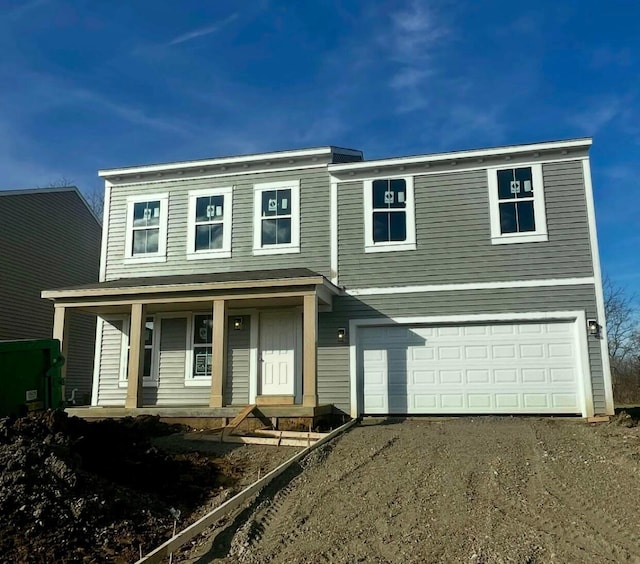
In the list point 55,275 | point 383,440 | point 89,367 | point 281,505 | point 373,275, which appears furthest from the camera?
point 89,367

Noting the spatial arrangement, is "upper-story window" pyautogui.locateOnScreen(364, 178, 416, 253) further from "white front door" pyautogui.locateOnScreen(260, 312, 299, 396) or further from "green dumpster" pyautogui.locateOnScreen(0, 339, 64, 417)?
"green dumpster" pyautogui.locateOnScreen(0, 339, 64, 417)

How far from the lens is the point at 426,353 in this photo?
447 inches

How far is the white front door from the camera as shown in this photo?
1201 centimetres

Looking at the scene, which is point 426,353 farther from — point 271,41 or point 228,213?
point 271,41

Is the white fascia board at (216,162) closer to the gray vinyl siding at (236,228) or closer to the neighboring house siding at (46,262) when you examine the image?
the gray vinyl siding at (236,228)

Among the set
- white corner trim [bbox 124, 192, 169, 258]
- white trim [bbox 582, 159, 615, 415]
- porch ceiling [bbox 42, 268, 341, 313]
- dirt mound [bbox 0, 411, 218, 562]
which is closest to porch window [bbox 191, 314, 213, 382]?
porch ceiling [bbox 42, 268, 341, 313]

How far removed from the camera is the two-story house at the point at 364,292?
10.9 metres

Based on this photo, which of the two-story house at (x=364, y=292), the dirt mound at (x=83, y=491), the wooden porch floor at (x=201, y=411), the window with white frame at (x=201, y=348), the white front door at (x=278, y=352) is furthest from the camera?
the window with white frame at (x=201, y=348)

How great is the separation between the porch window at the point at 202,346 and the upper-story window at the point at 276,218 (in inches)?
77.8

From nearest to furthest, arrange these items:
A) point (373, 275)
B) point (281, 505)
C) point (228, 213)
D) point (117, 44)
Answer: point (281, 505) < point (117, 44) < point (373, 275) < point (228, 213)

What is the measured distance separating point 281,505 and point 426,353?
21.7ft

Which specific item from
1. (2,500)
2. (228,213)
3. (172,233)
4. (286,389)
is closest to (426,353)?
(286,389)

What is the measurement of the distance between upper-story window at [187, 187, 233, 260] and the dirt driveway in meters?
6.17

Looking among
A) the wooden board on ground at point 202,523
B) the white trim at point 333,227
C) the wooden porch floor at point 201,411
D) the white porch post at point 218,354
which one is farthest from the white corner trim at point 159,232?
the wooden board on ground at point 202,523
